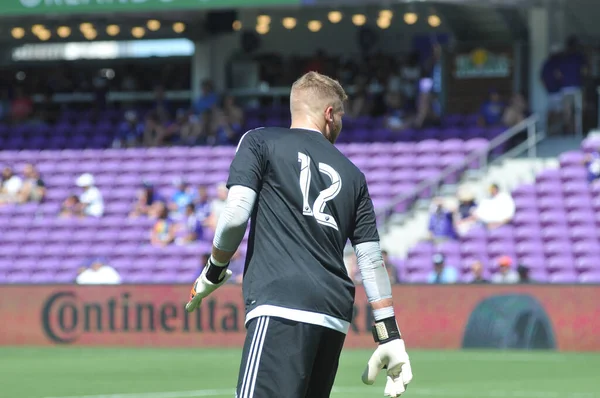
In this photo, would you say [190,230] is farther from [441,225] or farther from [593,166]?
[593,166]

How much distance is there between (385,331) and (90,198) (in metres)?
19.6

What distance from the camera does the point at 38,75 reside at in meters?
31.0

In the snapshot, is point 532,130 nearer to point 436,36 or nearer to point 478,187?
point 478,187

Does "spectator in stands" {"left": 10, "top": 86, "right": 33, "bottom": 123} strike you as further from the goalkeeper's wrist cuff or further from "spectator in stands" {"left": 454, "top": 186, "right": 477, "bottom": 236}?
the goalkeeper's wrist cuff

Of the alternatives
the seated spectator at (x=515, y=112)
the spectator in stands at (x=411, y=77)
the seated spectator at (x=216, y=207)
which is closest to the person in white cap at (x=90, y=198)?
the seated spectator at (x=216, y=207)

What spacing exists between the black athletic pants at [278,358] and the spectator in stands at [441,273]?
13756mm

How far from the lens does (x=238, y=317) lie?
18.5 m

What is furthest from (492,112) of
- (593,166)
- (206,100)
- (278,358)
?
(278,358)

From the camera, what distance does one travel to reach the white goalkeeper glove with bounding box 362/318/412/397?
17.5 ft

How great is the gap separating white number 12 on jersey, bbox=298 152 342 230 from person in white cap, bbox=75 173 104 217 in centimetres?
1919

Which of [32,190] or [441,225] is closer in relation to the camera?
[441,225]

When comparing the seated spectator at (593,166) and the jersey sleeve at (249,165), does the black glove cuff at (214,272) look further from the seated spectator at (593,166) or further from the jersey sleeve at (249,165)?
the seated spectator at (593,166)

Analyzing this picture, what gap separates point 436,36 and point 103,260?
367 inches

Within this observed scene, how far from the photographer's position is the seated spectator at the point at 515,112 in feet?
78.8
